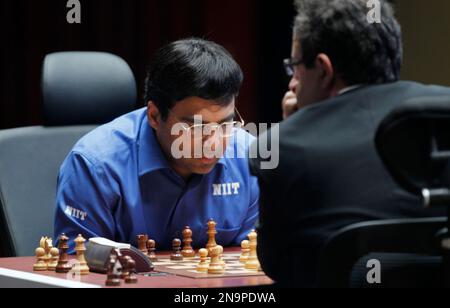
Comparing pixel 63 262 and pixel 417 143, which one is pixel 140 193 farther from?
pixel 417 143

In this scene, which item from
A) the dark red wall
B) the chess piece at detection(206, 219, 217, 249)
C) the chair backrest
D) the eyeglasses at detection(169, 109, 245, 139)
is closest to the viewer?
the chair backrest

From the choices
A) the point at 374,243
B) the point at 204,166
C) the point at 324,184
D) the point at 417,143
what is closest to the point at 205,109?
the point at 204,166

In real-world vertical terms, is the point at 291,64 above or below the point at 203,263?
above

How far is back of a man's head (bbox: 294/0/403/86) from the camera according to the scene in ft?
7.18

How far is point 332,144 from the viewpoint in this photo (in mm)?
2068

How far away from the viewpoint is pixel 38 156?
3.60 metres

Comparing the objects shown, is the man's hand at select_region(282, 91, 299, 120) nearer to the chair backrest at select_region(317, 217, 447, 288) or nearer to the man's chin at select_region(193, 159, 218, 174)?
the man's chin at select_region(193, 159, 218, 174)

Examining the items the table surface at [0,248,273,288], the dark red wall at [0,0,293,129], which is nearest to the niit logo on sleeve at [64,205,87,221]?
the table surface at [0,248,273,288]

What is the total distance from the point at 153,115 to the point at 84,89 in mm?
424

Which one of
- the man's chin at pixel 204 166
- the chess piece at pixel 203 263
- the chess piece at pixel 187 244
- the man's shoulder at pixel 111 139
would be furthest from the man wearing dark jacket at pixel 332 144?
the man's shoulder at pixel 111 139

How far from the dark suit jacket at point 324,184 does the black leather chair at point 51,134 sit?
1486mm
